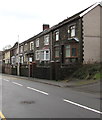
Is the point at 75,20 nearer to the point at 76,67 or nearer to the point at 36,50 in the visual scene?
the point at 76,67

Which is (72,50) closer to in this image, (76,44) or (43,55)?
(76,44)

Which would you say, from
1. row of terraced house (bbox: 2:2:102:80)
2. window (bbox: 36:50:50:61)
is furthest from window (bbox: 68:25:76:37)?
window (bbox: 36:50:50:61)

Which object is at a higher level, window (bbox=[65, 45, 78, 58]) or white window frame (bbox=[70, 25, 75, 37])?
white window frame (bbox=[70, 25, 75, 37])

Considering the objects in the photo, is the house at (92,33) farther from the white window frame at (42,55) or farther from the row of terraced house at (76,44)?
the white window frame at (42,55)

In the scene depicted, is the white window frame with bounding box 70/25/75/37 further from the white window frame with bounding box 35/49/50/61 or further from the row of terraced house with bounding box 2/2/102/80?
the white window frame with bounding box 35/49/50/61

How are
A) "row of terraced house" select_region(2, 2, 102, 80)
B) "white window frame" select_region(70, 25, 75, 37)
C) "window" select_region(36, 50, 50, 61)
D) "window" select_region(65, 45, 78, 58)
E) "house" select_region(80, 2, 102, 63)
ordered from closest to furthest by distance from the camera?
"row of terraced house" select_region(2, 2, 102, 80), "house" select_region(80, 2, 102, 63), "window" select_region(65, 45, 78, 58), "white window frame" select_region(70, 25, 75, 37), "window" select_region(36, 50, 50, 61)

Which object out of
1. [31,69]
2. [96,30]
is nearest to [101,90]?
[96,30]

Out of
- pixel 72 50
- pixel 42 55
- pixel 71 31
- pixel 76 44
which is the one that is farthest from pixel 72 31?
pixel 42 55

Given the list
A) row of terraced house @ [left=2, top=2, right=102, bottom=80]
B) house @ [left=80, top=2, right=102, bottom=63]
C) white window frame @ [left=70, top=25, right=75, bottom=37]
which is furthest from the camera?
white window frame @ [left=70, top=25, right=75, bottom=37]

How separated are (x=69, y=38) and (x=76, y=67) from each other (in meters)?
5.54

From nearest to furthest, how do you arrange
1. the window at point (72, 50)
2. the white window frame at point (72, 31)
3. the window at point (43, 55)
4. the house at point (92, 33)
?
the house at point (92, 33) < the window at point (72, 50) < the white window frame at point (72, 31) < the window at point (43, 55)

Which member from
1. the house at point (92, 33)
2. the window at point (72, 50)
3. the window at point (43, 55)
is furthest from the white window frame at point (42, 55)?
the house at point (92, 33)

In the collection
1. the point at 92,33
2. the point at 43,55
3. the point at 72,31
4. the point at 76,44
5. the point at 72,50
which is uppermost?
the point at 72,31

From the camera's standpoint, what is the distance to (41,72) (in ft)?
95.3
